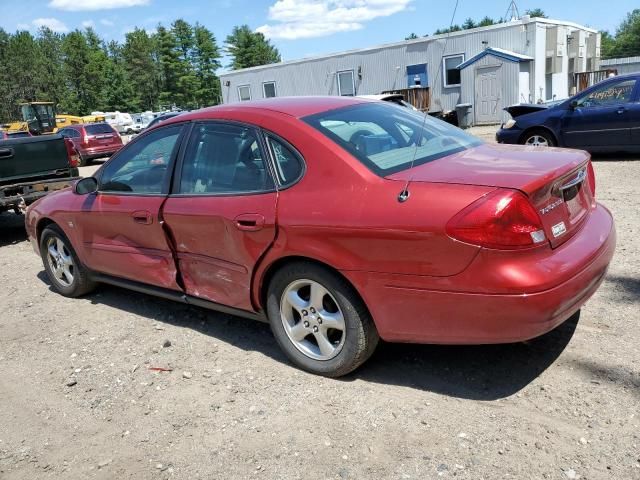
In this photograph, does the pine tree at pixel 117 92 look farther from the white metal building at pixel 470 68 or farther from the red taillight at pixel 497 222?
the red taillight at pixel 497 222

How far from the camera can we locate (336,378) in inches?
136

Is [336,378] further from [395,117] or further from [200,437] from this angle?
[395,117]

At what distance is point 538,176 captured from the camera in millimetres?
2846

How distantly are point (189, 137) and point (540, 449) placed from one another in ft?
9.45

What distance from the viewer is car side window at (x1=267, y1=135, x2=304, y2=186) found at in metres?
3.33

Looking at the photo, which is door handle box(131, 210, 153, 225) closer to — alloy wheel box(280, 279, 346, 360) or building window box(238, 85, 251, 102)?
alloy wheel box(280, 279, 346, 360)

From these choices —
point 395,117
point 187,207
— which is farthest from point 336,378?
point 395,117

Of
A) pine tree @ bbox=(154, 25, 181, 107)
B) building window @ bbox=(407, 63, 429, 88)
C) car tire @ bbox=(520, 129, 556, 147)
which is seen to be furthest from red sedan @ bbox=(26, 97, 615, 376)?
pine tree @ bbox=(154, 25, 181, 107)

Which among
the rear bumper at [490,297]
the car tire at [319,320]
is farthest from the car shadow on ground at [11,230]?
the rear bumper at [490,297]

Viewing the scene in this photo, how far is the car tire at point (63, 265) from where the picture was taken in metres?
5.19

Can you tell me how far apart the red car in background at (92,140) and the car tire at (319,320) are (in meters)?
19.2

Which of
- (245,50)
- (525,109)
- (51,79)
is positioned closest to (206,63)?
(245,50)

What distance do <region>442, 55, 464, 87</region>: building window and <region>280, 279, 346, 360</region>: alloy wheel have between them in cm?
2287

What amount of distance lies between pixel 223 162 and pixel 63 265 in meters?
2.52
